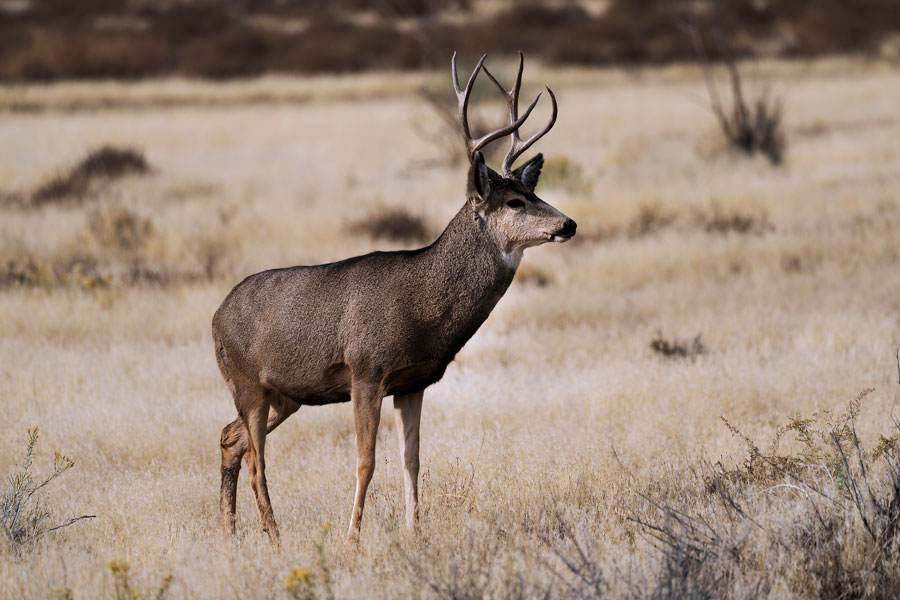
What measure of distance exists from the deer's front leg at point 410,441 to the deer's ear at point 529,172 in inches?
48.2

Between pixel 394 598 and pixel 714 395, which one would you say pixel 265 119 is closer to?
pixel 714 395

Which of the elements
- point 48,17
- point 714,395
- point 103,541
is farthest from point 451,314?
point 48,17

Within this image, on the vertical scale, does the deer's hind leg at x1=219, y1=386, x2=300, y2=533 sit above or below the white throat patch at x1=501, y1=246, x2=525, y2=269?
below

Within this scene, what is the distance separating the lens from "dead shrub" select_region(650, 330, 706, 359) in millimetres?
9272

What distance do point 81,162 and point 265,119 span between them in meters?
8.20

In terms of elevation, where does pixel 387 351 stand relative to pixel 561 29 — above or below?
below

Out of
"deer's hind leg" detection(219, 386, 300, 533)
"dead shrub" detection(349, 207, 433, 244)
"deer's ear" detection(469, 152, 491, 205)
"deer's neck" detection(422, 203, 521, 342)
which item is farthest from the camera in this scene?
"dead shrub" detection(349, 207, 433, 244)

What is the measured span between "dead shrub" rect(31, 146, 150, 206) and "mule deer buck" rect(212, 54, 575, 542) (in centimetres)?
1350

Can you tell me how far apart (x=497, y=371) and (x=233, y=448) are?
3662 mm

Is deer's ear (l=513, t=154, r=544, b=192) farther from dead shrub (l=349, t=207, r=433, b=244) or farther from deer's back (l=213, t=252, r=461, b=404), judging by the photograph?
dead shrub (l=349, t=207, r=433, b=244)

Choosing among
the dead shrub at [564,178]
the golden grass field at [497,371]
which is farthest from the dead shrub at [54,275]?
the dead shrub at [564,178]

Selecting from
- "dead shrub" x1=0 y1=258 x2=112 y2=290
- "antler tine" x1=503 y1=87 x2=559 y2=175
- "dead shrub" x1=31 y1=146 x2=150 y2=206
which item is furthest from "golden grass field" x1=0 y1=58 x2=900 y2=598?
"antler tine" x1=503 y1=87 x2=559 y2=175

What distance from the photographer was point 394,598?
4.51m

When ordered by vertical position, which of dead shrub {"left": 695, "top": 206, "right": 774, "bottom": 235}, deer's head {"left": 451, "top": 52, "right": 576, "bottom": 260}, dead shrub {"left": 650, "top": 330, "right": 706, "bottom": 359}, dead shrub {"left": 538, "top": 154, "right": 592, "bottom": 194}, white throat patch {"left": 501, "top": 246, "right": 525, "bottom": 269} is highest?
deer's head {"left": 451, "top": 52, "right": 576, "bottom": 260}
